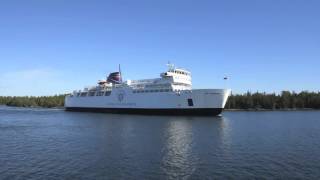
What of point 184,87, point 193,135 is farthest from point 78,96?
point 193,135

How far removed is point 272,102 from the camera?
623ft

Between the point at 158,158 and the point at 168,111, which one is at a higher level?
the point at 168,111

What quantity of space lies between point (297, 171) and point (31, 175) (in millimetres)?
17792

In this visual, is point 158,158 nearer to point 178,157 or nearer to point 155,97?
point 178,157

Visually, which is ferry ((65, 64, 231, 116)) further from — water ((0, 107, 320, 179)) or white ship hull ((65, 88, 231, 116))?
water ((0, 107, 320, 179))

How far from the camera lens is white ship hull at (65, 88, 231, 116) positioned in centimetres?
8906

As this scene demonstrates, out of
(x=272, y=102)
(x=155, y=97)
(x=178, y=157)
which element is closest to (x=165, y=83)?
(x=155, y=97)

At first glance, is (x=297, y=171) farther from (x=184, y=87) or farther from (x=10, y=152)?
(x=184, y=87)

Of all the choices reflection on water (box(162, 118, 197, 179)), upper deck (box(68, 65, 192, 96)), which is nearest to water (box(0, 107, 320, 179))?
reflection on water (box(162, 118, 197, 179))

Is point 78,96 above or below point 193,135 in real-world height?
above

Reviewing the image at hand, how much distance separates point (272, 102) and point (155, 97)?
351 ft

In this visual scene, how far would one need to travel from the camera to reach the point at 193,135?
48438 millimetres

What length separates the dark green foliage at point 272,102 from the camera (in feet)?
624

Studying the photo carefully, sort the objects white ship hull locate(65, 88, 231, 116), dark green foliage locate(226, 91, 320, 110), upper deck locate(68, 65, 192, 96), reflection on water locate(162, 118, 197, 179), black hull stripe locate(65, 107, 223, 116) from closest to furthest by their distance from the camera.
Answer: reflection on water locate(162, 118, 197, 179), white ship hull locate(65, 88, 231, 116), black hull stripe locate(65, 107, 223, 116), upper deck locate(68, 65, 192, 96), dark green foliage locate(226, 91, 320, 110)
